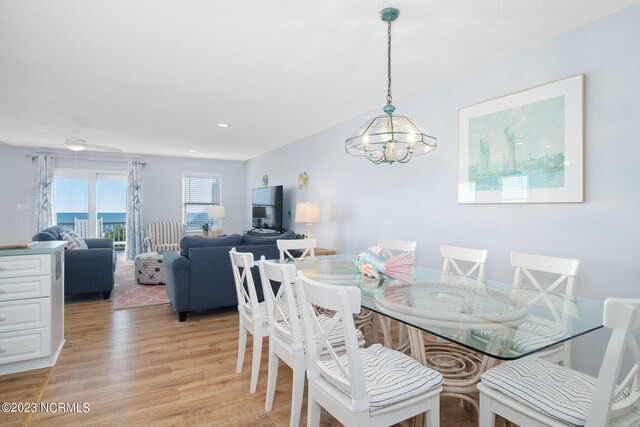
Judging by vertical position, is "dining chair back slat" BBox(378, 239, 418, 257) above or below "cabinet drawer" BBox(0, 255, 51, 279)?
above

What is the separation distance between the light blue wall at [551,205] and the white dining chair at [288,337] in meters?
1.61

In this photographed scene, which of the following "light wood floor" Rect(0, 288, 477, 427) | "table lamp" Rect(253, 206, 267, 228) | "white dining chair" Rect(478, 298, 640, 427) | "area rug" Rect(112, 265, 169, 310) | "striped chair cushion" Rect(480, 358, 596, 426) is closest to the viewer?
"white dining chair" Rect(478, 298, 640, 427)

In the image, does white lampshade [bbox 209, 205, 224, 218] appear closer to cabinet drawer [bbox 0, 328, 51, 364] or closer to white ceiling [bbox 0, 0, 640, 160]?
white ceiling [bbox 0, 0, 640, 160]

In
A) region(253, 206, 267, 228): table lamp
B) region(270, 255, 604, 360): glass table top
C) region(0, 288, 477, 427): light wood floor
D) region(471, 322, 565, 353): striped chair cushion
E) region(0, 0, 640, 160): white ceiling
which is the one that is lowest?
region(0, 288, 477, 427): light wood floor

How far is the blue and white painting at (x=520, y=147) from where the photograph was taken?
7.74 ft

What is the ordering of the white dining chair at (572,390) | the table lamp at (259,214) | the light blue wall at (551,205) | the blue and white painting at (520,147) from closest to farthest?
the white dining chair at (572,390) → the light blue wall at (551,205) → the blue and white painting at (520,147) → the table lamp at (259,214)

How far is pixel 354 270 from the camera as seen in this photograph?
254 centimetres

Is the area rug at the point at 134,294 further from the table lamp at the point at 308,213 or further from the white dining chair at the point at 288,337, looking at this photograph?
the white dining chair at the point at 288,337

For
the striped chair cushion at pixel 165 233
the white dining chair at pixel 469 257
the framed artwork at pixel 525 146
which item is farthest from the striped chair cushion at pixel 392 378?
the striped chair cushion at pixel 165 233

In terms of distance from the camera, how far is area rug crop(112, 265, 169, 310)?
430 cm

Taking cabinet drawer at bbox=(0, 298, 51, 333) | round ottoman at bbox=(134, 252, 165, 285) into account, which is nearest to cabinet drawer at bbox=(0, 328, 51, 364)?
cabinet drawer at bbox=(0, 298, 51, 333)

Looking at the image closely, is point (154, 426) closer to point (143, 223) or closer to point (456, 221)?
point (456, 221)

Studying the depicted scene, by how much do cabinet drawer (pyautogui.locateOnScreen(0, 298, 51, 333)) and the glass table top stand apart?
2.15m

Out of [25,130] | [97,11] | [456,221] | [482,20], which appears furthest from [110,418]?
[25,130]
